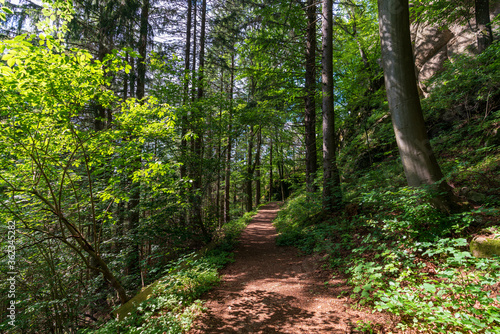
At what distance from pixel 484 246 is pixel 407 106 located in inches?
90.5

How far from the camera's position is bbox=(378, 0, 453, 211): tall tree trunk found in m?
3.50

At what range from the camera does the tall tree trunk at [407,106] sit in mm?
3504

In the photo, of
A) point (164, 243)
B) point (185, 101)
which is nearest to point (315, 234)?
point (164, 243)

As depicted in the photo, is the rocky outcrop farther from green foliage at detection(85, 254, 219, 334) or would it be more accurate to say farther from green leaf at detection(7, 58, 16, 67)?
green leaf at detection(7, 58, 16, 67)

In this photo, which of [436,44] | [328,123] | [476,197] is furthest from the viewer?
[436,44]

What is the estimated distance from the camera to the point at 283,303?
345cm

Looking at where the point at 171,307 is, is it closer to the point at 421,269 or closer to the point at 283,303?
the point at 283,303

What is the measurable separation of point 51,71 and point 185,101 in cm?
370

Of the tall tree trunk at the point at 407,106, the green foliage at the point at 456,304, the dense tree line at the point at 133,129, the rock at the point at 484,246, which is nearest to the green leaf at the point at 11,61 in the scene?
the dense tree line at the point at 133,129

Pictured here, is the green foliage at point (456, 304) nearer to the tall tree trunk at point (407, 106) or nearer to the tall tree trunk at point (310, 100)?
the tall tree trunk at point (407, 106)

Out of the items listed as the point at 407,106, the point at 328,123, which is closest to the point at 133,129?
the point at 407,106

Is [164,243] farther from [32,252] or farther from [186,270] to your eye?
[32,252]

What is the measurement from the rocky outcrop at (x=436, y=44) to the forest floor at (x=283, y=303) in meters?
8.52

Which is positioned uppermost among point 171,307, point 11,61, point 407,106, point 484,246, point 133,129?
point 11,61
